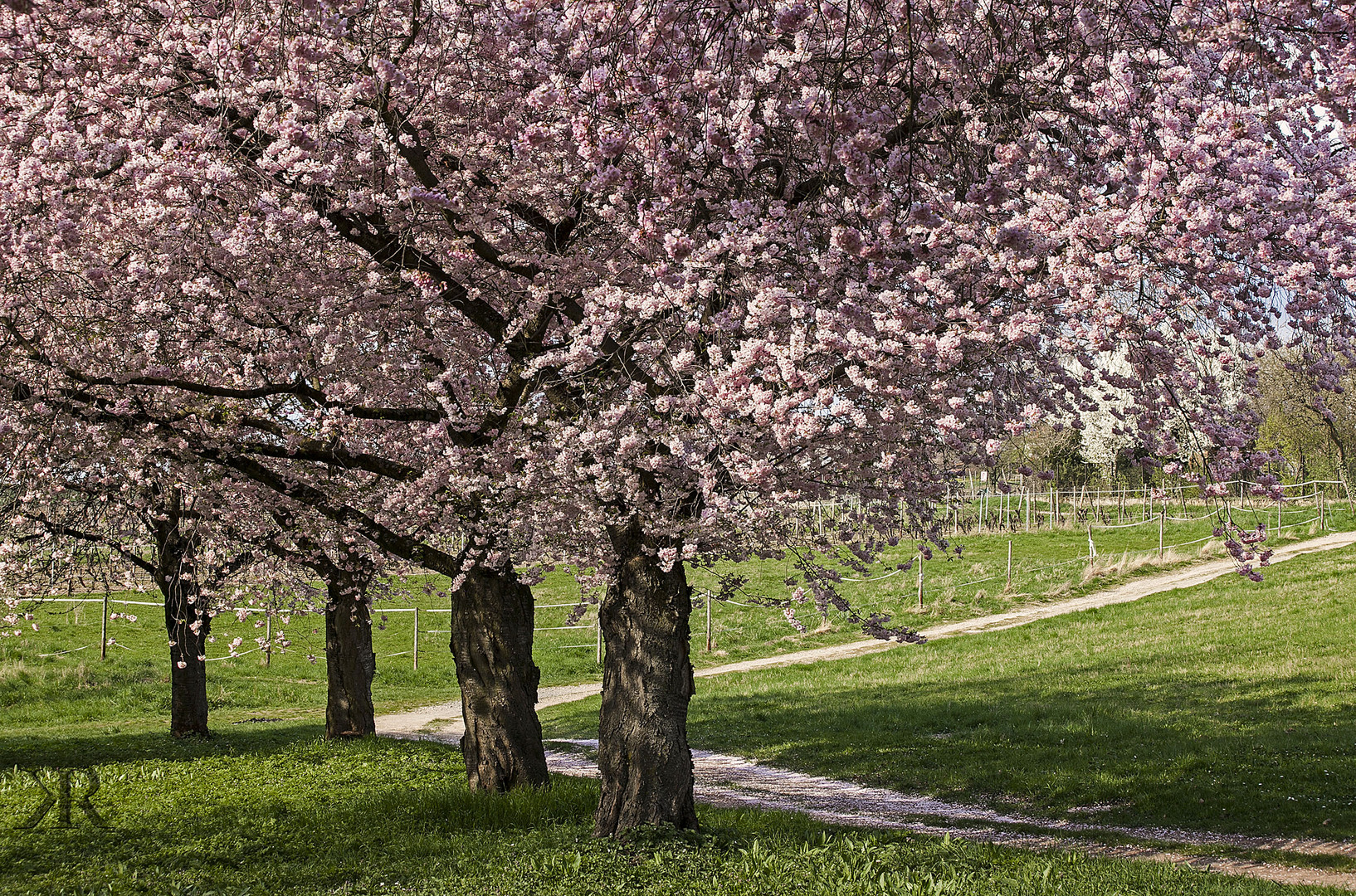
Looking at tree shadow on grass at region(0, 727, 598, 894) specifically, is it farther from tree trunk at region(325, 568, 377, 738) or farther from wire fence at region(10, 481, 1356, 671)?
wire fence at region(10, 481, 1356, 671)

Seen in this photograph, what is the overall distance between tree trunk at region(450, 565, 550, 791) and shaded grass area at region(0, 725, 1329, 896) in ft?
1.41

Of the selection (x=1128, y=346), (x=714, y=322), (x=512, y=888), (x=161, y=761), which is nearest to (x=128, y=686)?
(x=161, y=761)

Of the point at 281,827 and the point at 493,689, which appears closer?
the point at 281,827

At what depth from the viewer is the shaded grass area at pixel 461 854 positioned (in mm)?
7676

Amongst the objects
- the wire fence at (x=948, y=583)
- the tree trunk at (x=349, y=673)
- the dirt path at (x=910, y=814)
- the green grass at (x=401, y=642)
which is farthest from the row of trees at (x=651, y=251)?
the wire fence at (x=948, y=583)

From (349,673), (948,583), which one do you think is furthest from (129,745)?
(948,583)

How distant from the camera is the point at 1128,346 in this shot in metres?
6.90

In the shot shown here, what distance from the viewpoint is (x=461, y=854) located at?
8.98 meters

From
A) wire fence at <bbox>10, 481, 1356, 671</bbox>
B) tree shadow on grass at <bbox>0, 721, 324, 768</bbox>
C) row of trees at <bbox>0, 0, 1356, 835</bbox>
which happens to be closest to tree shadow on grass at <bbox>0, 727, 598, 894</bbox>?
tree shadow on grass at <bbox>0, 721, 324, 768</bbox>

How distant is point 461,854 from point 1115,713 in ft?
42.3

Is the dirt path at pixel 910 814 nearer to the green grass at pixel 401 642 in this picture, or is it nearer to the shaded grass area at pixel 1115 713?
the shaded grass area at pixel 1115 713

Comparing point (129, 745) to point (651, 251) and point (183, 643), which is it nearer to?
point (183, 643)

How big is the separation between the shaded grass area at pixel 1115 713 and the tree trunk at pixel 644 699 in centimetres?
645

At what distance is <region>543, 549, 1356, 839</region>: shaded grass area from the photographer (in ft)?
42.4
